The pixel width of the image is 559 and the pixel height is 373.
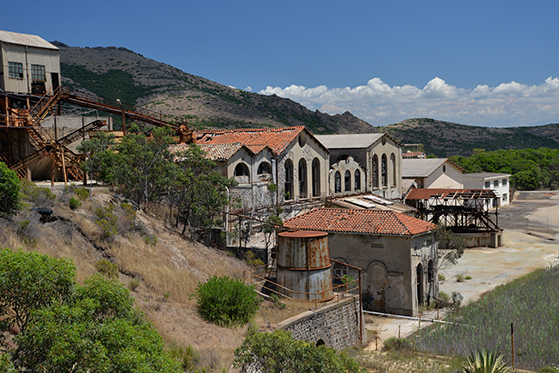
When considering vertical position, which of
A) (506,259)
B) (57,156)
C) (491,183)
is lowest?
(506,259)

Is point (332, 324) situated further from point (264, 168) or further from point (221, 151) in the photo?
point (264, 168)

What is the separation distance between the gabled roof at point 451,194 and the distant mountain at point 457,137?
4490 inches

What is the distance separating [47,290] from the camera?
8.35 meters

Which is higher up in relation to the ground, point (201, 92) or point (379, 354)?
point (201, 92)

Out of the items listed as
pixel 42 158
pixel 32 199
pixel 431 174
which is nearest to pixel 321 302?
pixel 32 199

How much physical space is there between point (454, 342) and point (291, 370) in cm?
1133

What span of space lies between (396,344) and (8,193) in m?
15.6

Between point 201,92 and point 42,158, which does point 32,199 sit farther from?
point 201,92

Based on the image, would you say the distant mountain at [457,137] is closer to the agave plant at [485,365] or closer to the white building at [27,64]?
the white building at [27,64]

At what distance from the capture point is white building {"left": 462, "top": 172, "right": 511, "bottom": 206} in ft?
205

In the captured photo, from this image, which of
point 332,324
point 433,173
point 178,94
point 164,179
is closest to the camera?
point 332,324

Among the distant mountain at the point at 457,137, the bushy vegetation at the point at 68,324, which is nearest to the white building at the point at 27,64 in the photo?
the bushy vegetation at the point at 68,324

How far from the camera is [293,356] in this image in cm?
1020

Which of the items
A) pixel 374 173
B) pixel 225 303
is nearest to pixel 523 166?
pixel 374 173
